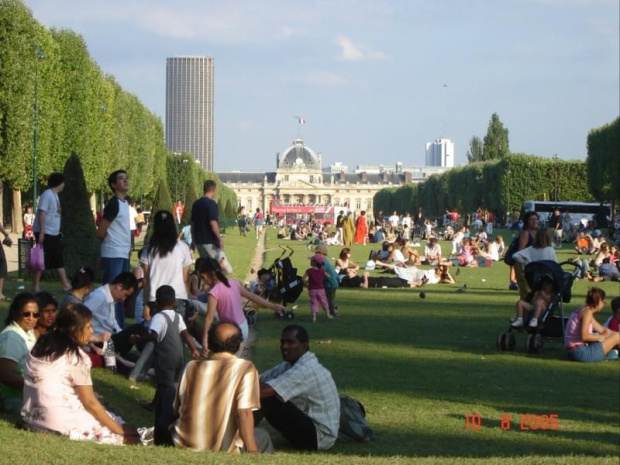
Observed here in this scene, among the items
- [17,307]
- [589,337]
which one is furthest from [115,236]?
[589,337]

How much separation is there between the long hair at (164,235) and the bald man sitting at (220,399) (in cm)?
353

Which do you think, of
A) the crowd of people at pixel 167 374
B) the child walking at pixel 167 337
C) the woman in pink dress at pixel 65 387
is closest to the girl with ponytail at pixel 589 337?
the crowd of people at pixel 167 374

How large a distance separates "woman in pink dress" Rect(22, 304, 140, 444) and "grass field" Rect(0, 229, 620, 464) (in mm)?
210

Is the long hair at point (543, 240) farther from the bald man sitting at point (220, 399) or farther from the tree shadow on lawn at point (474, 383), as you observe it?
the bald man sitting at point (220, 399)

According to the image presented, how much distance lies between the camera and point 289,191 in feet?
579

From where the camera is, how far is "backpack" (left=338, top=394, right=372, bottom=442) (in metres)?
7.77

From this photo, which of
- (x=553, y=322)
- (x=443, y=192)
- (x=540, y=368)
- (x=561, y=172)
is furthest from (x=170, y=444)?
(x=443, y=192)

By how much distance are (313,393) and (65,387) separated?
1542mm

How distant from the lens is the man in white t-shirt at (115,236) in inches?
449

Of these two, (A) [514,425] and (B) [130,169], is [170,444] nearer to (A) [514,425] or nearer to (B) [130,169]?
(A) [514,425]

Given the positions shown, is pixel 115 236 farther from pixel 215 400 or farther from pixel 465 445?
pixel 215 400

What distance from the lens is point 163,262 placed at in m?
10.1

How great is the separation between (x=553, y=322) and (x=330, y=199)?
165 metres

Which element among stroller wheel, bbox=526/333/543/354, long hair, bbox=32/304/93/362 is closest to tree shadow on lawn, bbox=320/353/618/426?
stroller wheel, bbox=526/333/543/354
